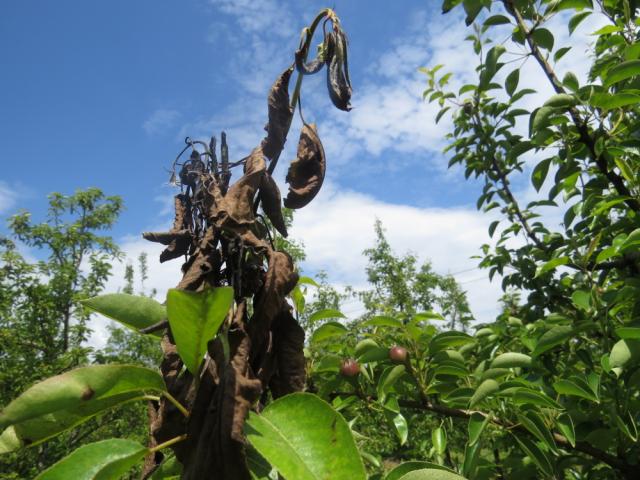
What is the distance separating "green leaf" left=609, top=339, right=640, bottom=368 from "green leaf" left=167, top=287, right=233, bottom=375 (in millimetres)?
1013

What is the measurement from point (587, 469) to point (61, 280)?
23.9ft

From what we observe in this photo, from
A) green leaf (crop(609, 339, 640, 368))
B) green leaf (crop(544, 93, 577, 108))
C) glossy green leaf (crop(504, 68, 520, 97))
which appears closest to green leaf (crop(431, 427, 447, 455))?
green leaf (crop(609, 339, 640, 368))

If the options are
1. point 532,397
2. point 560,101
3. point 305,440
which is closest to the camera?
point 305,440

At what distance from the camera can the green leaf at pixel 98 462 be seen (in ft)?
1.78

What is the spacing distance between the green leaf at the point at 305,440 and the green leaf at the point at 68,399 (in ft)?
0.56

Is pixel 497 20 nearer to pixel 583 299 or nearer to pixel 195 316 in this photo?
pixel 583 299

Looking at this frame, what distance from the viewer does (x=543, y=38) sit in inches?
Result: 71.7

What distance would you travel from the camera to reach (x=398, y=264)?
17.6 meters

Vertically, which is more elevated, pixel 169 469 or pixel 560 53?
pixel 560 53

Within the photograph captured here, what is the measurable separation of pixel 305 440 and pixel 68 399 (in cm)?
29

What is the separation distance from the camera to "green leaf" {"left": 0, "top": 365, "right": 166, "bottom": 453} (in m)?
0.53

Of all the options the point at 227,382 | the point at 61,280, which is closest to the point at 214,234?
the point at 227,382

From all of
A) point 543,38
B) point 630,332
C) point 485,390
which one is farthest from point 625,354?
point 543,38

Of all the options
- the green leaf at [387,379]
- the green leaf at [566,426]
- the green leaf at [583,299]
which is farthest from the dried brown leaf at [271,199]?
the green leaf at [583,299]
